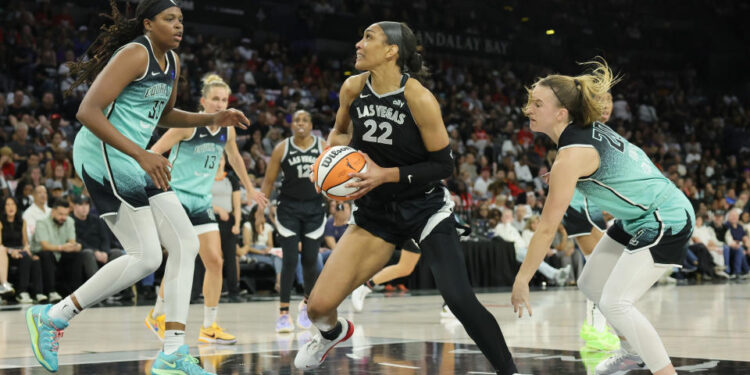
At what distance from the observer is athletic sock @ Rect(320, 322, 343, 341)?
172 inches

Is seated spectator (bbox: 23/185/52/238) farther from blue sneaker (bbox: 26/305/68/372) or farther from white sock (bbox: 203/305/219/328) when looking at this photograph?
blue sneaker (bbox: 26/305/68/372)

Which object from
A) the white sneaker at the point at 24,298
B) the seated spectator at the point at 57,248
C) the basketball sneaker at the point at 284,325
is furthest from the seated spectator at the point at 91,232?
the basketball sneaker at the point at 284,325

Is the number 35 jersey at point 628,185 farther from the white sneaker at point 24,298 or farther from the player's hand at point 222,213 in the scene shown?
the white sneaker at point 24,298

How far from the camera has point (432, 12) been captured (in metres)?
25.2

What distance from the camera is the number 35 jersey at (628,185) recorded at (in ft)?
13.5

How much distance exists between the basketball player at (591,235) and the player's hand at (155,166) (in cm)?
283

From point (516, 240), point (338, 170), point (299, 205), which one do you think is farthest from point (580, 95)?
point (516, 240)

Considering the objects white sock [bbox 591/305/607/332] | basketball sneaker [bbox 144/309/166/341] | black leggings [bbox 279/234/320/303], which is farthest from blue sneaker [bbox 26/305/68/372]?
white sock [bbox 591/305/607/332]

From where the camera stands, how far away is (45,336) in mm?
4445

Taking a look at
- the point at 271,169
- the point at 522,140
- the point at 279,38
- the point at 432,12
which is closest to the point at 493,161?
the point at 522,140

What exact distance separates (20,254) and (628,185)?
8.02m

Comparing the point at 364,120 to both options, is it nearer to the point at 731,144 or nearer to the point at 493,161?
the point at 493,161

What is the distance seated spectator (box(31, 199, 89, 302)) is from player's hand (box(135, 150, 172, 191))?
655 centimetres

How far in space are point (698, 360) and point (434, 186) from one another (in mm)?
2232
